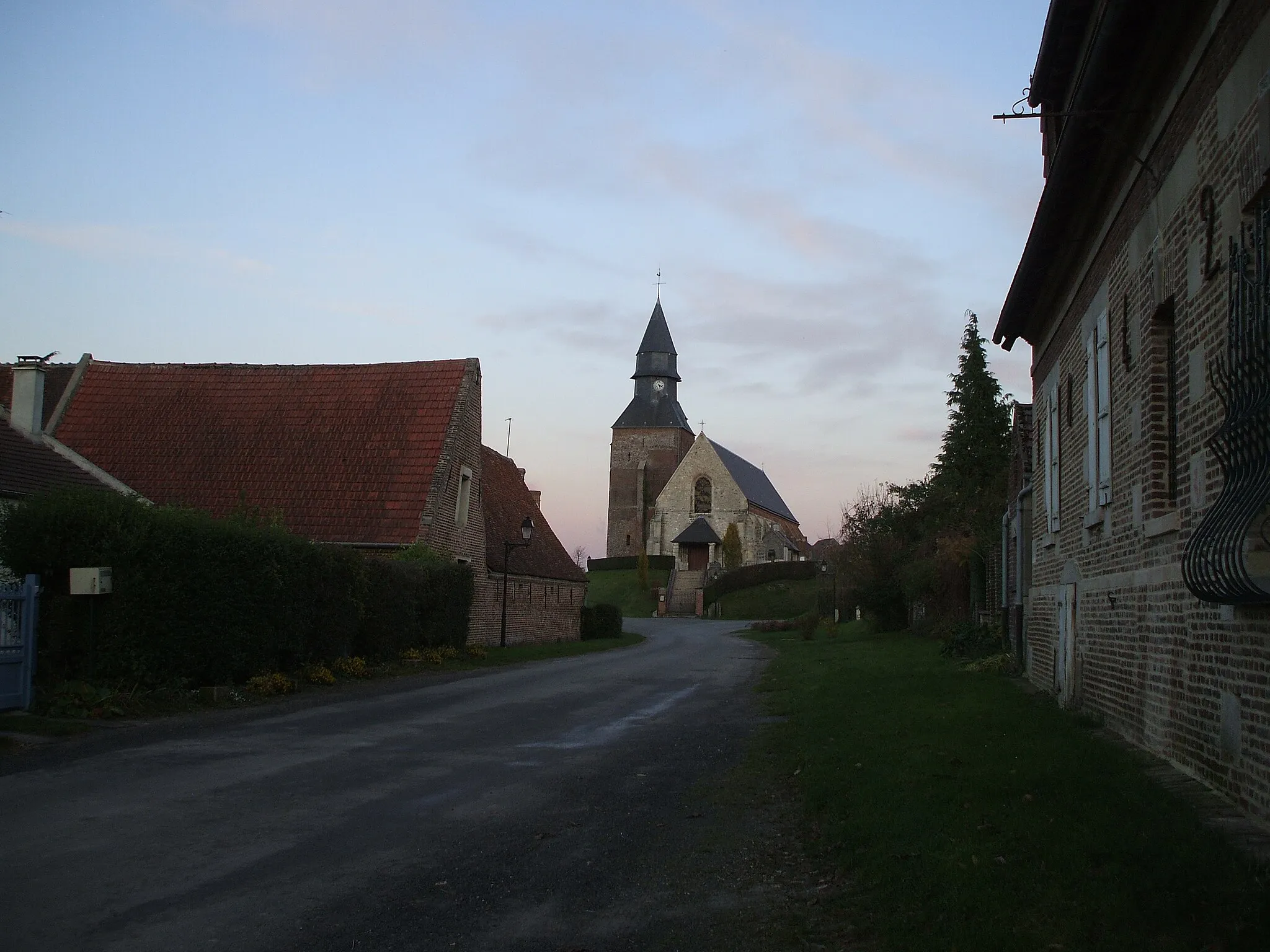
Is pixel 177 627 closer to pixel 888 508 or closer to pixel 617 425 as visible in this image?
pixel 888 508

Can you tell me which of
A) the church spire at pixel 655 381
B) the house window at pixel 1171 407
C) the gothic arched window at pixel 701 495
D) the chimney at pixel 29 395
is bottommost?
the house window at pixel 1171 407

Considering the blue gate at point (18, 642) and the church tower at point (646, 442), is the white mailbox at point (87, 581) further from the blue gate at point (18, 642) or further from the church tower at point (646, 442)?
the church tower at point (646, 442)

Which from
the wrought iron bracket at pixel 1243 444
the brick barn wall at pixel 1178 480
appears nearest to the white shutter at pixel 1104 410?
the brick barn wall at pixel 1178 480

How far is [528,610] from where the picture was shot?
33.8 m

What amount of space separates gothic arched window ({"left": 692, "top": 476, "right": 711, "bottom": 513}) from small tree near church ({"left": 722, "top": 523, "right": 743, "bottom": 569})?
4351 millimetres

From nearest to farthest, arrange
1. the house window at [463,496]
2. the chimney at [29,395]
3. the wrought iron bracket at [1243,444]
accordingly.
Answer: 1. the wrought iron bracket at [1243,444]
2. the chimney at [29,395]
3. the house window at [463,496]

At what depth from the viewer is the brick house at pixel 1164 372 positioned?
660 centimetres

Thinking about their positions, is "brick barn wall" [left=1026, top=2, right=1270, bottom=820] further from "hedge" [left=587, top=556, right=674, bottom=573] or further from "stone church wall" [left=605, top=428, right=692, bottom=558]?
"stone church wall" [left=605, top=428, right=692, bottom=558]

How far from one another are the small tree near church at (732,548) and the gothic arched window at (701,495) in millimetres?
4351

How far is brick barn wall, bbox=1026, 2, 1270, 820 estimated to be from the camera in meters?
6.79

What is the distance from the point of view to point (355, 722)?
1364 centimetres

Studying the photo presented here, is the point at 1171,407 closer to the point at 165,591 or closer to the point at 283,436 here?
the point at 165,591

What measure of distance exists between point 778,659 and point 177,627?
16.6m

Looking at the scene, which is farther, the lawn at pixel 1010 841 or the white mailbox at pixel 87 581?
the white mailbox at pixel 87 581
